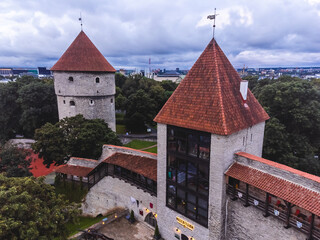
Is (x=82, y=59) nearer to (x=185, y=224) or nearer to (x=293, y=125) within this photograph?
(x=185, y=224)

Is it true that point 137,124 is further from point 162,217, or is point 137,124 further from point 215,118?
point 215,118

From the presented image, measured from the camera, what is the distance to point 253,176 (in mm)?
13750

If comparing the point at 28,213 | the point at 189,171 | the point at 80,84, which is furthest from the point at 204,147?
the point at 80,84

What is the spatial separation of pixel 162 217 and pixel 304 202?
34.4 feet

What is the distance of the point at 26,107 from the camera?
41.6 metres

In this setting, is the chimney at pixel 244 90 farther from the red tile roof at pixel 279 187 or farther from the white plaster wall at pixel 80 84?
the white plaster wall at pixel 80 84

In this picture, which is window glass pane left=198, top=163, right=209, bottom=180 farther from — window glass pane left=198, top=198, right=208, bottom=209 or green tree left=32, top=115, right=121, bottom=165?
green tree left=32, top=115, right=121, bottom=165

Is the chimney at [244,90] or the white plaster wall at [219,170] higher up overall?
the chimney at [244,90]

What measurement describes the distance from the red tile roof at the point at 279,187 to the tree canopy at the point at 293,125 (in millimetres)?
14011

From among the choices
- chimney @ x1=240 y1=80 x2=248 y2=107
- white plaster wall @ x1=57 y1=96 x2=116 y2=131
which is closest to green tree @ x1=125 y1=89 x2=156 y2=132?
white plaster wall @ x1=57 y1=96 x2=116 y2=131

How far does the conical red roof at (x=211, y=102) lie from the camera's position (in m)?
14.1

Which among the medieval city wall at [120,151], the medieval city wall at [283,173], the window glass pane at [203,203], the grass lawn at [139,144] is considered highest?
the medieval city wall at [283,173]

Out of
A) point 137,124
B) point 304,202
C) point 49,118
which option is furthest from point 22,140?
point 304,202

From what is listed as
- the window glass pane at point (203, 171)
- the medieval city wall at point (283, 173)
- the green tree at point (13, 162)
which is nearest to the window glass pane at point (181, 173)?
the window glass pane at point (203, 171)
